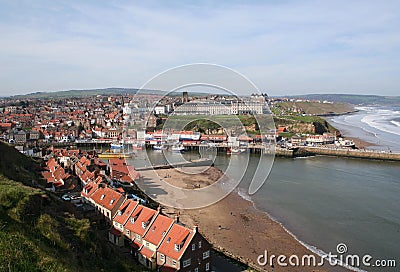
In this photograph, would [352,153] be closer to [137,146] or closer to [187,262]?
[137,146]

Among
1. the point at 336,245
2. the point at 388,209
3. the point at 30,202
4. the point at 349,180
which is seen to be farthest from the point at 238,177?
the point at 30,202

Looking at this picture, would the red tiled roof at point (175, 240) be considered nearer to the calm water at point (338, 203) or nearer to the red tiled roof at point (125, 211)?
Result: the red tiled roof at point (125, 211)

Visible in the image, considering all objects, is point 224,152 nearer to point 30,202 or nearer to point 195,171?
point 195,171

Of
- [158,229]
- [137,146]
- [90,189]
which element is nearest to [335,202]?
[158,229]

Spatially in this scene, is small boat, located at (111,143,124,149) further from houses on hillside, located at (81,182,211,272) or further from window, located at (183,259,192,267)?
window, located at (183,259,192,267)

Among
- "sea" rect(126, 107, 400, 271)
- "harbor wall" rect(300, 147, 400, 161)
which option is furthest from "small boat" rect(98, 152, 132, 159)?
"harbor wall" rect(300, 147, 400, 161)

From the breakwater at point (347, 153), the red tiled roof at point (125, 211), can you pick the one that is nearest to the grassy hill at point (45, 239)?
the red tiled roof at point (125, 211)
